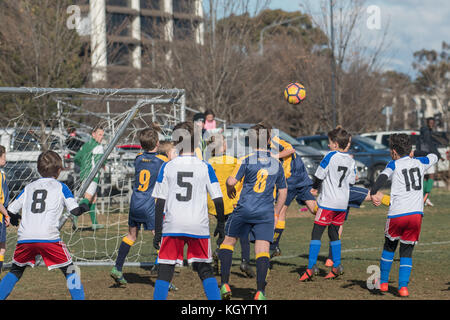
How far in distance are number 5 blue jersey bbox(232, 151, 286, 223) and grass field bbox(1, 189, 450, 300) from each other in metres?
0.89

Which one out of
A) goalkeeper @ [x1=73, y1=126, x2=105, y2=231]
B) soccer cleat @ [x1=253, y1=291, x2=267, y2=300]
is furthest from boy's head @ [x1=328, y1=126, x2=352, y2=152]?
goalkeeper @ [x1=73, y1=126, x2=105, y2=231]

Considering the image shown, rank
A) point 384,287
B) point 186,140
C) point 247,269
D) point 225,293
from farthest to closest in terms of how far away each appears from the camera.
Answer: point 247,269
point 384,287
point 225,293
point 186,140

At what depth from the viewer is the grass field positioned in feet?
23.2

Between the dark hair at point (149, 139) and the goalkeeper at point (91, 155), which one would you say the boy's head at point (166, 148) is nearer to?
the dark hair at point (149, 139)

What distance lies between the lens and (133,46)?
132ft

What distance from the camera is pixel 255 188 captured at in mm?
6887

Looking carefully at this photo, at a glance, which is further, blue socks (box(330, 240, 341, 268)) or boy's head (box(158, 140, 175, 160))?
boy's head (box(158, 140, 175, 160))

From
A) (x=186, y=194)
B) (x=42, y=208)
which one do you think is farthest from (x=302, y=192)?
(x=42, y=208)

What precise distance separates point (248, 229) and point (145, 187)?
1.51m

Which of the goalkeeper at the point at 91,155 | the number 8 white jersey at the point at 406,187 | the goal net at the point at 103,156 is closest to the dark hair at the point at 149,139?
the goal net at the point at 103,156

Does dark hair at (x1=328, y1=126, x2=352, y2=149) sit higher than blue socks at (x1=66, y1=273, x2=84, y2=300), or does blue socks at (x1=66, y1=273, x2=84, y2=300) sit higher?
dark hair at (x1=328, y1=126, x2=352, y2=149)

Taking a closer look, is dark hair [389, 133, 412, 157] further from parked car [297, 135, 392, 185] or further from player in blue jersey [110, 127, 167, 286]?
parked car [297, 135, 392, 185]

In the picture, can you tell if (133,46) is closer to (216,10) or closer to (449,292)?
(216,10)

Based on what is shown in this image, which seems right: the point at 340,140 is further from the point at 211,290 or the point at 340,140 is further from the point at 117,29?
the point at 117,29
